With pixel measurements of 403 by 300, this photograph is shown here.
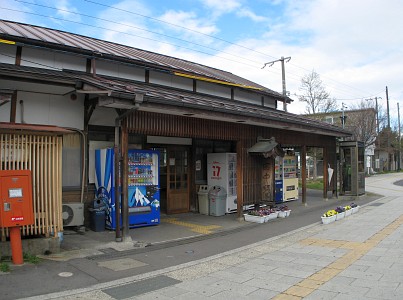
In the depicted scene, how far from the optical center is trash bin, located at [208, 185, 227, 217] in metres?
12.5

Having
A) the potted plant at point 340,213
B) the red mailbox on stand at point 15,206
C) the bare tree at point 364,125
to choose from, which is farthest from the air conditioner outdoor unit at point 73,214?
the bare tree at point 364,125

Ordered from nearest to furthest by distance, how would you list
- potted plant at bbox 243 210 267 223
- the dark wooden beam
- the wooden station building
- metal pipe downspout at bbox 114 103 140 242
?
1. the wooden station building
2. the dark wooden beam
3. metal pipe downspout at bbox 114 103 140 242
4. potted plant at bbox 243 210 267 223

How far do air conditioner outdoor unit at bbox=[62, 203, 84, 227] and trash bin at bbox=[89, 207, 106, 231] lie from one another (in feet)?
1.01

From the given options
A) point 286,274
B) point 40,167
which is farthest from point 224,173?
point 40,167

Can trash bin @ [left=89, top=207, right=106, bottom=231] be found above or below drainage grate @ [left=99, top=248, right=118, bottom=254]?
above

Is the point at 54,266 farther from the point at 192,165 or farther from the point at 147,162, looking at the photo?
the point at 192,165

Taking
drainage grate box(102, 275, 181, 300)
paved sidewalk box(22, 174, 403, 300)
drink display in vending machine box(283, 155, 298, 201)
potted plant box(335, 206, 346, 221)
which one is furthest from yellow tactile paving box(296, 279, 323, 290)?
drink display in vending machine box(283, 155, 298, 201)

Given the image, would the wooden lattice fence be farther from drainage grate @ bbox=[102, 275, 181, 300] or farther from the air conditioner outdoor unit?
drainage grate @ bbox=[102, 275, 181, 300]

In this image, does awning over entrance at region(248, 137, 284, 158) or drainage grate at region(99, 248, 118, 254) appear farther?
awning over entrance at region(248, 137, 284, 158)

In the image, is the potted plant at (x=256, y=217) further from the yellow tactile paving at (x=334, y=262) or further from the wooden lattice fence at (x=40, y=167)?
the wooden lattice fence at (x=40, y=167)

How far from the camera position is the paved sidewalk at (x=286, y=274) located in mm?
5172

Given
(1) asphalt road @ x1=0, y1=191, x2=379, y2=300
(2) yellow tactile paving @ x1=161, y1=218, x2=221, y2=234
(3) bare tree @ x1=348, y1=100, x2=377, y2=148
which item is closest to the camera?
(1) asphalt road @ x1=0, y1=191, x2=379, y2=300

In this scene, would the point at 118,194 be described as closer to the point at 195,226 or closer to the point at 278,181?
the point at 195,226

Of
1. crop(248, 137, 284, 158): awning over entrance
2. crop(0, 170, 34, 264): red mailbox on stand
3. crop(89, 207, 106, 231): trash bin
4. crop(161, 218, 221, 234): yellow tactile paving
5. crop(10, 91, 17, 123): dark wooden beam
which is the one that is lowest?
crop(161, 218, 221, 234): yellow tactile paving
